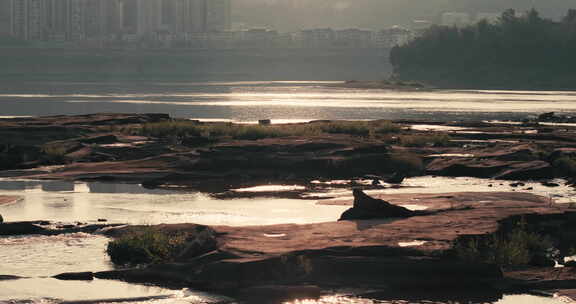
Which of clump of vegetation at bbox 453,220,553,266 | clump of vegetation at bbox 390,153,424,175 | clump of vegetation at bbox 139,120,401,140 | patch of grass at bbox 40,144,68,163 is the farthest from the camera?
clump of vegetation at bbox 139,120,401,140

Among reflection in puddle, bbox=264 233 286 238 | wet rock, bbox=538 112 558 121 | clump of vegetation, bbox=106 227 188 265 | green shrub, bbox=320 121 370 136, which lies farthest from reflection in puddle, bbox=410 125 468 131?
clump of vegetation, bbox=106 227 188 265

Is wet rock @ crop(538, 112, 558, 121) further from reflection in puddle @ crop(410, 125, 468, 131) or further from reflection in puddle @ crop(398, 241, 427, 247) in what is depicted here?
reflection in puddle @ crop(398, 241, 427, 247)

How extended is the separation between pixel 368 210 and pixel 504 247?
546cm

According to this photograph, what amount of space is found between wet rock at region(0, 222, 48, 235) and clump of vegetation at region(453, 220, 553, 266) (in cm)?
1009

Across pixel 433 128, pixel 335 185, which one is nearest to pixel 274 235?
pixel 335 185

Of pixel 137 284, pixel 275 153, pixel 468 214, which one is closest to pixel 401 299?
pixel 137 284

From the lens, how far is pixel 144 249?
2527 centimetres

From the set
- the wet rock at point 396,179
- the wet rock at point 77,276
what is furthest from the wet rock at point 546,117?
the wet rock at point 77,276

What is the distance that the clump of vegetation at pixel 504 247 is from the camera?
950 inches

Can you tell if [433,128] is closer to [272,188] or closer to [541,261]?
[272,188]

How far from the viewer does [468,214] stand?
29656 mm

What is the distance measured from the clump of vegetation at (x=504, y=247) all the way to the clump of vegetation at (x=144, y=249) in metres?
5.67

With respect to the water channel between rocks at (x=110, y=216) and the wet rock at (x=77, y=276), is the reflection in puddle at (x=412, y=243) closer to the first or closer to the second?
the water channel between rocks at (x=110, y=216)

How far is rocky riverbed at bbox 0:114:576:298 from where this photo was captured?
75.6 ft
